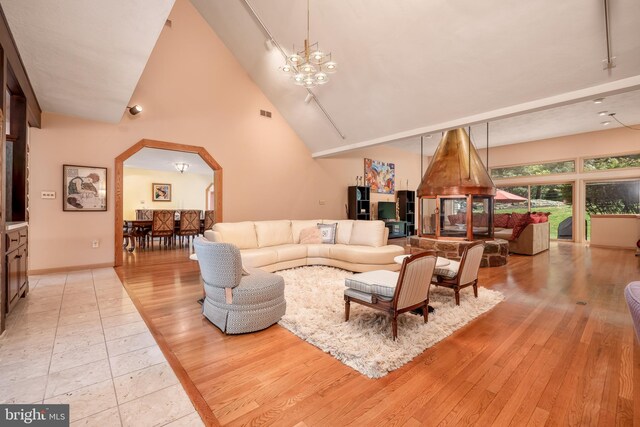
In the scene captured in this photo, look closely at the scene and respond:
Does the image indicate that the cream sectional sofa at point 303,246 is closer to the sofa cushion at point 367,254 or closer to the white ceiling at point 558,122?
the sofa cushion at point 367,254

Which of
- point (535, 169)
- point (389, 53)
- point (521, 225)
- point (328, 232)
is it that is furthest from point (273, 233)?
point (535, 169)

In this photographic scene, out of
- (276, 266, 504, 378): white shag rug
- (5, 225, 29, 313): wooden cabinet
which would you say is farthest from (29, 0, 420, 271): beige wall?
(276, 266, 504, 378): white shag rug

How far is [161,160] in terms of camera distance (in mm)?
8805

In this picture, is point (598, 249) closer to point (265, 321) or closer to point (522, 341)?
point (522, 341)

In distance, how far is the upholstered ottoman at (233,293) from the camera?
242 centimetres

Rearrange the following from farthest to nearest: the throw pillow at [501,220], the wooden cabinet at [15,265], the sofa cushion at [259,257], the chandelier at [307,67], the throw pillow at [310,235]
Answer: the throw pillow at [501,220]
the throw pillow at [310,235]
the sofa cushion at [259,257]
the chandelier at [307,67]
the wooden cabinet at [15,265]

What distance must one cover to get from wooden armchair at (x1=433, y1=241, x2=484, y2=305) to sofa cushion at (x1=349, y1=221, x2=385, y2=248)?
1.67 metres

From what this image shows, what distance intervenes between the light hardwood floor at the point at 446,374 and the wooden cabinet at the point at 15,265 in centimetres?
103

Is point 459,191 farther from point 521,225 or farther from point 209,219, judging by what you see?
point 209,219

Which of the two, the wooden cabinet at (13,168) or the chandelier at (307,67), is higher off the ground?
the chandelier at (307,67)

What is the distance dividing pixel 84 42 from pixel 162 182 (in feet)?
29.1

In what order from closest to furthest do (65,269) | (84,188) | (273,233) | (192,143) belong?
(65,269)
(84,188)
(273,233)
(192,143)

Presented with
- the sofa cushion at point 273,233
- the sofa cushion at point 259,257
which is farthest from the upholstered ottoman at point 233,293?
the sofa cushion at point 273,233

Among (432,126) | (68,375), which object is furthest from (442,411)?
(432,126)
